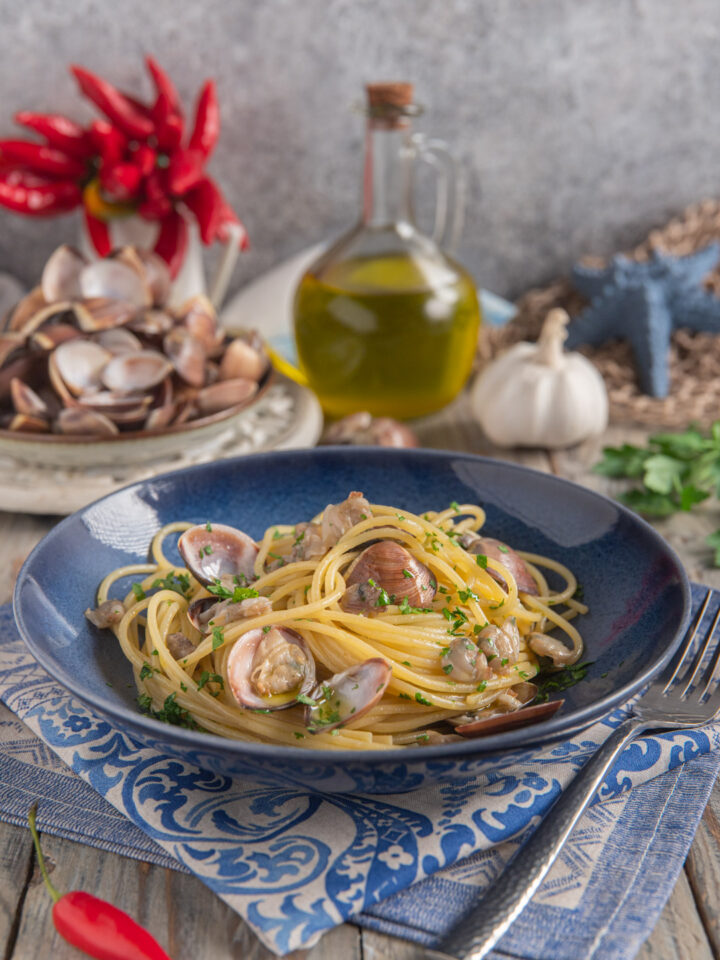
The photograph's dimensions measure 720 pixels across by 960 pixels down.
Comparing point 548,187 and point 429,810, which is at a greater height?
point 548,187

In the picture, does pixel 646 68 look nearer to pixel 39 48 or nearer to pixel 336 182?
pixel 336 182

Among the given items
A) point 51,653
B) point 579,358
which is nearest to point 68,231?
point 579,358

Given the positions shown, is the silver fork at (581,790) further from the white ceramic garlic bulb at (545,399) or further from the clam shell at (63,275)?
the clam shell at (63,275)

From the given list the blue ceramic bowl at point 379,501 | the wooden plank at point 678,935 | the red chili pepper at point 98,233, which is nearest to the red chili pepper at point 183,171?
the red chili pepper at point 98,233

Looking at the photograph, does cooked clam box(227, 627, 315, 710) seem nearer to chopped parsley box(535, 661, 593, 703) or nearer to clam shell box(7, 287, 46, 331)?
chopped parsley box(535, 661, 593, 703)

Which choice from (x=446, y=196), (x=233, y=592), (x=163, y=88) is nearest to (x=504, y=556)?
(x=233, y=592)

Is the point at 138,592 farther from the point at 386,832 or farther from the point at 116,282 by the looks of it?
the point at 116,282
